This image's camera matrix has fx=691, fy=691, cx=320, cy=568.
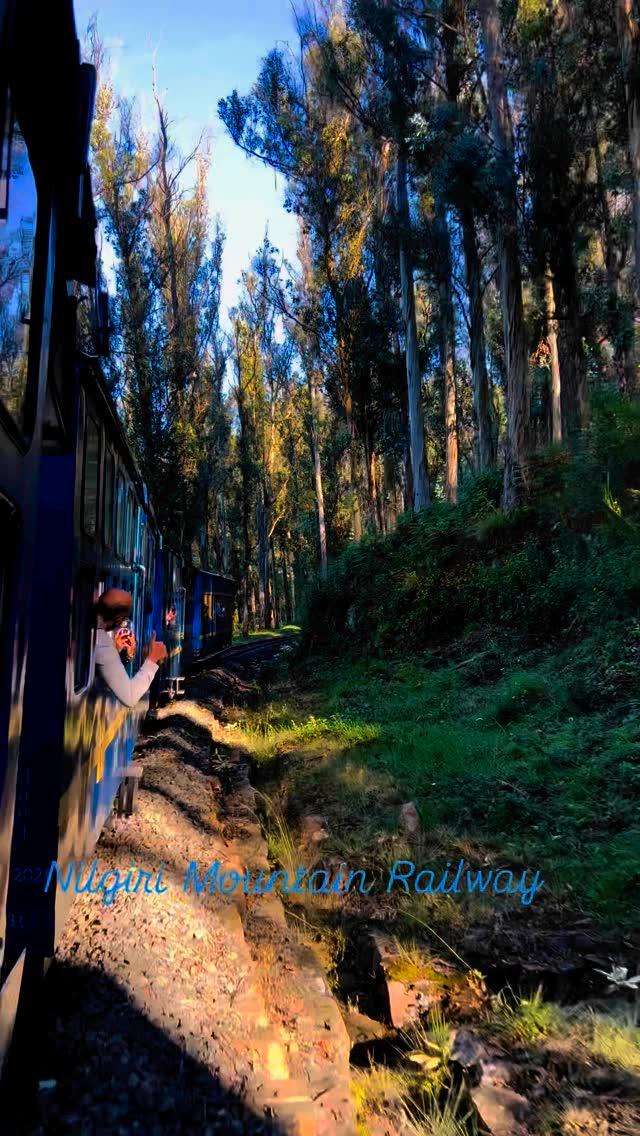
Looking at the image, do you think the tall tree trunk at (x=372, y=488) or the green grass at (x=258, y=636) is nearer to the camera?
the tall tree trunk at (x=372, y=488)

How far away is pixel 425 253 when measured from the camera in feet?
66.1

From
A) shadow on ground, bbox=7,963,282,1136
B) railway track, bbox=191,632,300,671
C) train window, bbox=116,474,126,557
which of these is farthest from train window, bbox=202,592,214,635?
Answer: shadow on ground, bbox=7,963,282,1136

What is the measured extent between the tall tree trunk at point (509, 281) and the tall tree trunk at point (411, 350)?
542cm

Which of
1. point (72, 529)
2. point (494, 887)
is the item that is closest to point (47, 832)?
point (72, 529)

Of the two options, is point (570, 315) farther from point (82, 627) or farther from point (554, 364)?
point (82, 627)

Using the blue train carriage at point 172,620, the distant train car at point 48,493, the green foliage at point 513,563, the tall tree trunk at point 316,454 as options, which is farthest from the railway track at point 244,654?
the distant train car at point 48,493

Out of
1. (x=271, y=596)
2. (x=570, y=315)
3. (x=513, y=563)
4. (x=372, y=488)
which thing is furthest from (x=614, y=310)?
(x=271, y=596)

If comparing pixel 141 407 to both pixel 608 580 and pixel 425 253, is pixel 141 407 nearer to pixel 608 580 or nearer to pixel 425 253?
pixel 425 253

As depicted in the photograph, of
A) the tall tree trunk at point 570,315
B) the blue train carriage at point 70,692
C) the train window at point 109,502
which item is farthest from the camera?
the tall tree trunk at point 570,315

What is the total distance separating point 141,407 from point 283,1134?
21902mm

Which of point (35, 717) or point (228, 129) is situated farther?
point (228, 129)

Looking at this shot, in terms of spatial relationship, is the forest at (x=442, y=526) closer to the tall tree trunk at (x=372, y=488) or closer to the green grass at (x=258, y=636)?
the tall tree trunk at (x=372, y=488)

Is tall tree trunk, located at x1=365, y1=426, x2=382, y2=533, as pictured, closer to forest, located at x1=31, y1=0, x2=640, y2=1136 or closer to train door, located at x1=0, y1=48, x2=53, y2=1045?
forest, located at x1=31, y1=0, x2=640, y2=1136

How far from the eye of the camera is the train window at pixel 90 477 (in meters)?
3.56
